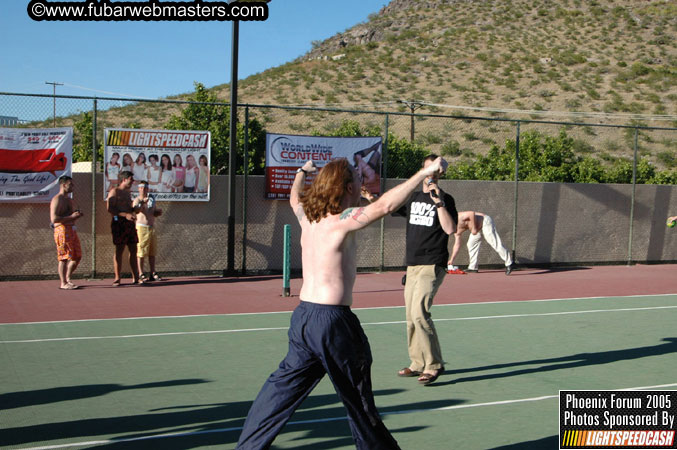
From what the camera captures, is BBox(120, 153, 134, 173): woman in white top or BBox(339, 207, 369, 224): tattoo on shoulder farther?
BBox(120, 153, 134, 173): woman in white top

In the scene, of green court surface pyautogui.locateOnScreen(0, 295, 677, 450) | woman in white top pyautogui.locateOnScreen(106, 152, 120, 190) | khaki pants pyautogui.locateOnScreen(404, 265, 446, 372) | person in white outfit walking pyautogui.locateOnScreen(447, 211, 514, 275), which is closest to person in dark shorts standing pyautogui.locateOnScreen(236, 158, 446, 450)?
green court surface pyautogui.locateOnScreen(0, 295, 677, 450)

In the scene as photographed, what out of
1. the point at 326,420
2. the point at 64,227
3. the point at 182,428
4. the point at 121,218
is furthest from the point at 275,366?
the point at 121,218

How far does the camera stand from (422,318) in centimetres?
730

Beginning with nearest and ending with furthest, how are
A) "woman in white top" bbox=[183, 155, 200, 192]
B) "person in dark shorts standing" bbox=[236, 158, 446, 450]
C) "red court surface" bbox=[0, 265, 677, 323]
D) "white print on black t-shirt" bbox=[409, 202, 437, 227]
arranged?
"person in dark shorts standing" bbox=[236, 158, 446, 450]
"white print on black t-shirt" bbox=[409, 202, 437, 227]
"red court surface" bbox=[0, 265, 677, 323]
"woman in white top" bbox=[183, 155, 200, 192]

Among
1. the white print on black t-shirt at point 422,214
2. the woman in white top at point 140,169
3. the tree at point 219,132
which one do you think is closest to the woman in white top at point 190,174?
the woman in white top at point 140,169

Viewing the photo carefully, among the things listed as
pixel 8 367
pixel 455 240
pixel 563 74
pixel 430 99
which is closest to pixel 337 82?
pixel 430 99

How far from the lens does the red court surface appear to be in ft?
36.8

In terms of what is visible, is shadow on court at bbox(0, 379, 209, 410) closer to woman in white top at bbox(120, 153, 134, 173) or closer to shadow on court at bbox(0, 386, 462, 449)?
shadow on court at bbox(0, 386, 462, 449)

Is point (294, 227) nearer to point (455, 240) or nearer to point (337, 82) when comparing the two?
point (455, 240)

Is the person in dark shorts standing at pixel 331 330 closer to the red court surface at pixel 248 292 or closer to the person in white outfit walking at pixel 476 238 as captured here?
the red court surface at pixel 248 292

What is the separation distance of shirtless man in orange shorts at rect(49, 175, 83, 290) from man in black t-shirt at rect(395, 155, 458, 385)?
744cm

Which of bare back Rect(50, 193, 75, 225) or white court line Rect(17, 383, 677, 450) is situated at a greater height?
Answer: bare back Rect(50, 193, 75, 225)

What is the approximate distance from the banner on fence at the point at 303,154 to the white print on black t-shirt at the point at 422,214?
24.9 ft

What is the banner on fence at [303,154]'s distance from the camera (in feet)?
50.5
